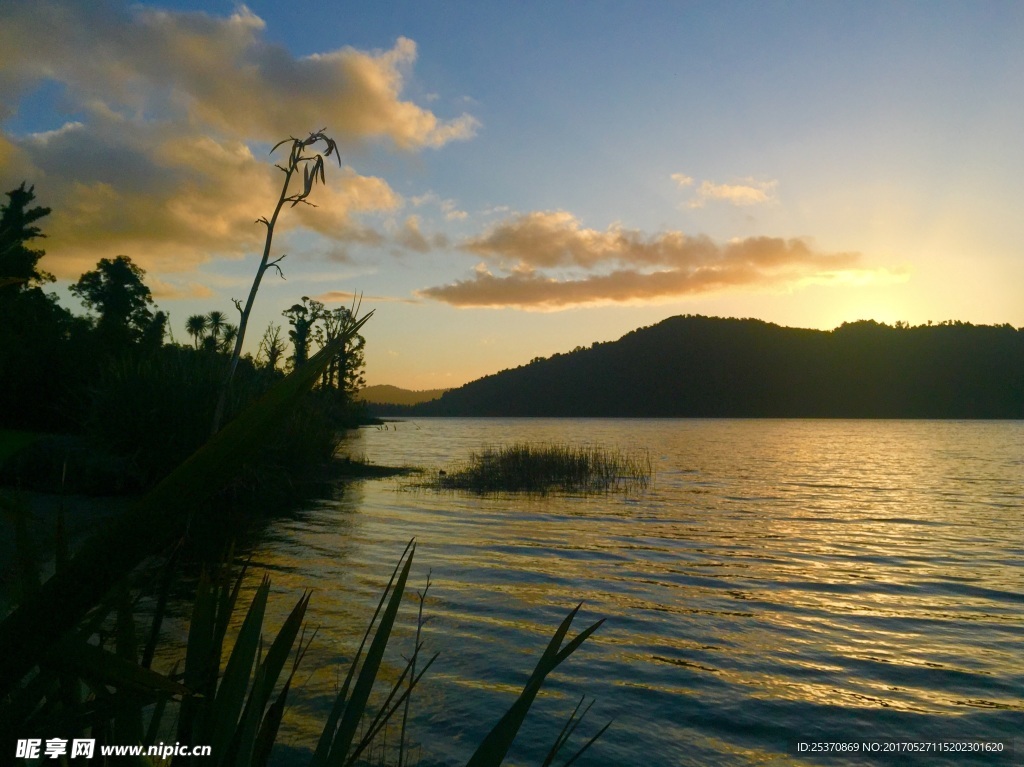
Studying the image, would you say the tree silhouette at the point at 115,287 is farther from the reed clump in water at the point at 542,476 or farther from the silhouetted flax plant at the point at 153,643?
the silhouetted flax plant at the point at 153,643

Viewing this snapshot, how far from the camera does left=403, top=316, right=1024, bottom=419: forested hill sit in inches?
5782

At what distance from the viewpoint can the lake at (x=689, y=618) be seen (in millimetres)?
6156

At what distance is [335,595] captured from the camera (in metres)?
9.68

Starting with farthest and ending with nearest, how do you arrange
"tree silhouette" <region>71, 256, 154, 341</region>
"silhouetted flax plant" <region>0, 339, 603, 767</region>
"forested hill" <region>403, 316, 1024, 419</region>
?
1. "forested hill" <region>403, 316, 1024, 419</region>
2. "tree silhouette" <region>71, 256, 154, 341</region>
3. "silhouetted flax plant" <region>0, 339, 603, 767</region>

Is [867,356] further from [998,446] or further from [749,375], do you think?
[998,446]

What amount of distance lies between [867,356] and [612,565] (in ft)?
562

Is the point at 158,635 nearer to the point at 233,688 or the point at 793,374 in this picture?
the point at 233,688

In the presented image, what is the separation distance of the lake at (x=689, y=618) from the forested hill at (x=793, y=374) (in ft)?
486

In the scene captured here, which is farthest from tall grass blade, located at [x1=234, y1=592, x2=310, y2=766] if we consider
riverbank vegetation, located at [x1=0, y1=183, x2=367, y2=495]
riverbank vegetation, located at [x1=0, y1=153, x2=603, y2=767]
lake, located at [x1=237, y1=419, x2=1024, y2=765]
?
riverbank vegetation, located at [x1=0, y1=183, x2=367, y2=495]

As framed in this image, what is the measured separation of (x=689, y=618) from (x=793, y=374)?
16972 cm

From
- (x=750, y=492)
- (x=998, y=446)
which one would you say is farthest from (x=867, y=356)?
(x=750, y=492)

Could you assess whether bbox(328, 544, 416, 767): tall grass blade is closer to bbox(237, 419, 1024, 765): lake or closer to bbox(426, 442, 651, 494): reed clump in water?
bbox(237, 419, 1024, 765): lake

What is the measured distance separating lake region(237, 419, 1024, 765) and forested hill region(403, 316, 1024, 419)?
148115 mm

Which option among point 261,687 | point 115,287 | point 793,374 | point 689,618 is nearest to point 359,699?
point 261,687
